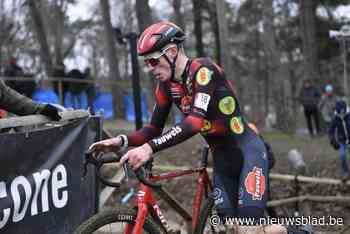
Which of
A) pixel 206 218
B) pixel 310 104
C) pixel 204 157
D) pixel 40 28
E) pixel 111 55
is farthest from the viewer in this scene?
pixel 111 55

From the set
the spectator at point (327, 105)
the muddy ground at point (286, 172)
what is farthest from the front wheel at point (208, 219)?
the spectator at point (327, 105)

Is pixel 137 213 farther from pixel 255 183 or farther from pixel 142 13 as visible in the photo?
pixel 142 13

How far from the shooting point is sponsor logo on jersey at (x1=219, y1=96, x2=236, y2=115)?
12.9 feet

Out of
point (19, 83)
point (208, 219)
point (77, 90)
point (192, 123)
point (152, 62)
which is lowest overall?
point (208, 219)

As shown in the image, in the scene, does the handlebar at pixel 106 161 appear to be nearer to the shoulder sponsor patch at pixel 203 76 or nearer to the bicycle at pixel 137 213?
the bicycle at pixel 137 213

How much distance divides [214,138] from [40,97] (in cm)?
1060

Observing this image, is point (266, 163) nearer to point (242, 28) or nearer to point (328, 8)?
point (328, 8)

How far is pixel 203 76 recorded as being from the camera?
3.71 metres

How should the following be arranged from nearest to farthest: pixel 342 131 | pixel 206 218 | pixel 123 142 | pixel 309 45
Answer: pixel 123 142, pixel 206 218, pixel 342 131, pixel 309 45

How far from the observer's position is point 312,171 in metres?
11.5

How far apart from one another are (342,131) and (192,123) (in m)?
7.49

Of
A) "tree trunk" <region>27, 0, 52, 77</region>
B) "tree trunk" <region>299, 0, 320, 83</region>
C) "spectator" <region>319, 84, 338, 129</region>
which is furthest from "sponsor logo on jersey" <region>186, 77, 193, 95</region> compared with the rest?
"tree trunk" <region>27, 0, 52, 77</region>

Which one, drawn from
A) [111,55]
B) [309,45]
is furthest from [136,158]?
[309,45]

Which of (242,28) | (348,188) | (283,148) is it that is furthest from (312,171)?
(242,28)
